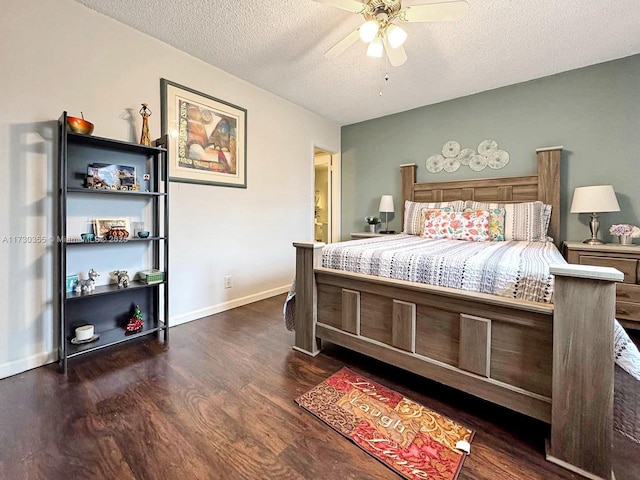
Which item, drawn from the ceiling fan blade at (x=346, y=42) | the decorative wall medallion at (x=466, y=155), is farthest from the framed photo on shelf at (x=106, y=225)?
the decorative wall medallion at (x=466, y=155)

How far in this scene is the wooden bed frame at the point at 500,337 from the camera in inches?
44.3

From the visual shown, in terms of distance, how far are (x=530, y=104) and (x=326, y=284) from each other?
3207 millimetres

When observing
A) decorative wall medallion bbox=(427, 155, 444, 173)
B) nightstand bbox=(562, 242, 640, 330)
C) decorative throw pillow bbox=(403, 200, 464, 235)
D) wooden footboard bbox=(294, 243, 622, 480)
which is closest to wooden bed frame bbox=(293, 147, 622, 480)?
wooden footboard bbox=(294, 243, 622, 480)

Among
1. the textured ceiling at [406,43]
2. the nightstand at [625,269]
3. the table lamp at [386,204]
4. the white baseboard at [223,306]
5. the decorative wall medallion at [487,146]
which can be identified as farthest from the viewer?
the table lamp at [386,204]

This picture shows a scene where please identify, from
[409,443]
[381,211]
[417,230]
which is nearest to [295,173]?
[381,211]

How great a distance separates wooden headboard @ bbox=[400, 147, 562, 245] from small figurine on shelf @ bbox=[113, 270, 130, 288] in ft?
11.3

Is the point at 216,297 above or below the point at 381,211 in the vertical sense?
below

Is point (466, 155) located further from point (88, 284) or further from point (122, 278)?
point (88, 284)

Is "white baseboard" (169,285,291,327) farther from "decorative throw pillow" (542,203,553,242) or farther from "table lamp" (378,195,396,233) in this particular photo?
"decorative throw pillow" (542,203,553,242)

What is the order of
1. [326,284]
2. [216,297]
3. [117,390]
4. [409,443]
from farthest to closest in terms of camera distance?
[216,297] < [326,284] < [117,390] < [409,443]

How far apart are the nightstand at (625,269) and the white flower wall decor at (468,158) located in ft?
4.51

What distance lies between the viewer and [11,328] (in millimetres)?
1862

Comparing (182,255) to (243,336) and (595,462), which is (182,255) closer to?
(243,336)

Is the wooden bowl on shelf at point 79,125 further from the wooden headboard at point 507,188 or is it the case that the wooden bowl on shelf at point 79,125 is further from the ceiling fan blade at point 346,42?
the wooden headboard at point 507,188
